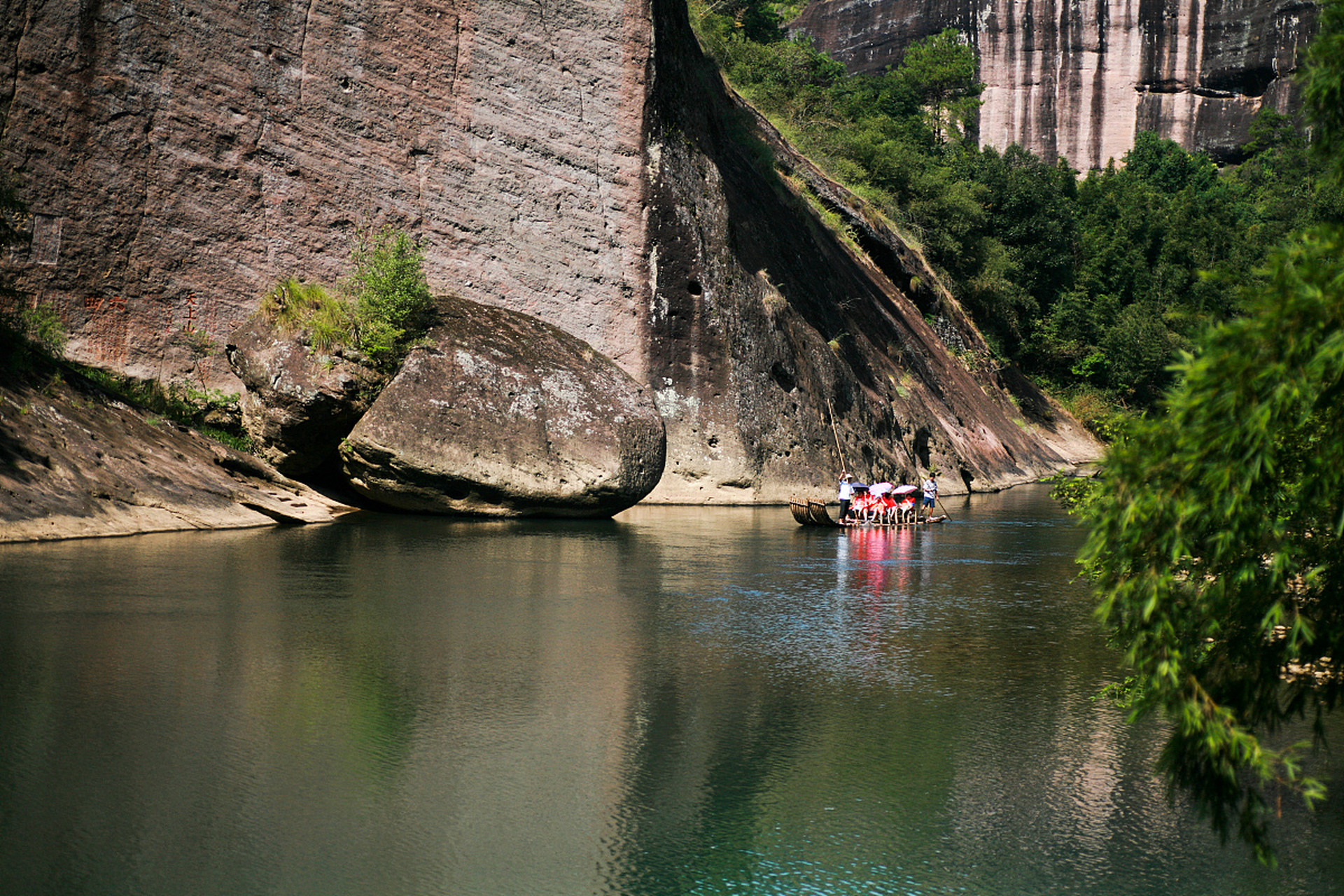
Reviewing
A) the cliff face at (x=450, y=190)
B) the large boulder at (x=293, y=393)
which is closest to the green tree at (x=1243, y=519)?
the large boulder at (x=293, y=393)

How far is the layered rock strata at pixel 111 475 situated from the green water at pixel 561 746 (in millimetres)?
1852

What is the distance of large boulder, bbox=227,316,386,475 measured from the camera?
64.6 ft

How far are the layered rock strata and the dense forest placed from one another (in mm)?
24910

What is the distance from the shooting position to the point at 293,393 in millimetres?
19625

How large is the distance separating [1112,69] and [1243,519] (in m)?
82.4

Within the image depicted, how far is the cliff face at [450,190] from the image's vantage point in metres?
20.8

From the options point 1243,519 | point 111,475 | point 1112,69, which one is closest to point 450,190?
point 111,475

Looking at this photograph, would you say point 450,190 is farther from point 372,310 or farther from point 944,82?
point 944,82

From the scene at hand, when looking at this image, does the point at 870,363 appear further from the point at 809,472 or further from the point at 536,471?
the point at 536,471

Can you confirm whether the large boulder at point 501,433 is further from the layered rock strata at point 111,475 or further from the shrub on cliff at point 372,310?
the layered rock strata at point 111,475

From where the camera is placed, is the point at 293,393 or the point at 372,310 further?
the point at 372,310

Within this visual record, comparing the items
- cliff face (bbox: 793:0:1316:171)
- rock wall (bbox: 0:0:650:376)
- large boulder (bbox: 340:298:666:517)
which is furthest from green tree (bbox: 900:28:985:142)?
large boulder (bbox: 340:298:666:517)

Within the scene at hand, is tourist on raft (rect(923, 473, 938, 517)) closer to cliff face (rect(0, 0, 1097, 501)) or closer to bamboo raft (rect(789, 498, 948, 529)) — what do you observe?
cliff face (rect(0, 0, 1097, 501))

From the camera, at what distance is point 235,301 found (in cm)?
2220
